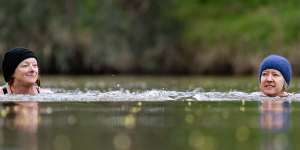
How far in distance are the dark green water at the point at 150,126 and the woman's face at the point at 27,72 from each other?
1.79m

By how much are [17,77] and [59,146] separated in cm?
1063

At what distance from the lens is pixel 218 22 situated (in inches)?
2055

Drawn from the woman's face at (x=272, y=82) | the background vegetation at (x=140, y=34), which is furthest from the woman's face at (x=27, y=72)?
the background vegetation at (x=140, y=34)

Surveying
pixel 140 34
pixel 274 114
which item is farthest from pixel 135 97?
pixel 140 34

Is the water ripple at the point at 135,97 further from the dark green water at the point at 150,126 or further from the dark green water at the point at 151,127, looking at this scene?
the dark green water at the point at 151,127

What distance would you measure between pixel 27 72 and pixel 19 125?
7.57 metres

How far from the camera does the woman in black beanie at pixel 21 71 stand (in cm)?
2309

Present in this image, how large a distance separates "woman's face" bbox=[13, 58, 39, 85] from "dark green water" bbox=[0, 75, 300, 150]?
5.86 feet

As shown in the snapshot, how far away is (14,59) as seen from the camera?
23.5 m

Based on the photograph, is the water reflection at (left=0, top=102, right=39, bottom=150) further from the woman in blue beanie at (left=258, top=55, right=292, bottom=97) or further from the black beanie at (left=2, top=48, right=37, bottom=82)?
the woman in blue beanie at (left=258, top=55, right=292, bottom=97)

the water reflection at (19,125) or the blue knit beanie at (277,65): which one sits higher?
the blue knit beanie at (277,65)

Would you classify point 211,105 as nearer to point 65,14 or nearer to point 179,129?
point 179,129

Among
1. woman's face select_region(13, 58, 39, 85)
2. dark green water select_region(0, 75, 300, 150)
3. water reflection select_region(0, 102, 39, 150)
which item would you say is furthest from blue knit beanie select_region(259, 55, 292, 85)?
water reflection select_region(0, 102, 39, 150)

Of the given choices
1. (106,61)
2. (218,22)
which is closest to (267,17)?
(218,22)
